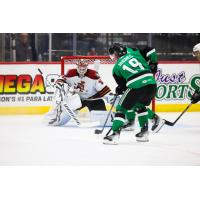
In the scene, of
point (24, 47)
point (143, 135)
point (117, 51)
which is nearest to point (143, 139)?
point (143, 135)

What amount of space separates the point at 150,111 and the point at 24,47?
33.1 inches

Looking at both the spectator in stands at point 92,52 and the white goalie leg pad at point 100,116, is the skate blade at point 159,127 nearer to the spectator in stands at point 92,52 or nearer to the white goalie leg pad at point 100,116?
the white goalie leg pad at point 100,116

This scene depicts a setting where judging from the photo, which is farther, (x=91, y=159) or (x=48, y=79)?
(x=48, y=79)

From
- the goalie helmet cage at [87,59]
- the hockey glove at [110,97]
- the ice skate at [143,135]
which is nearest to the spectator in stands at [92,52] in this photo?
the goalie helmet cage at [87,59]

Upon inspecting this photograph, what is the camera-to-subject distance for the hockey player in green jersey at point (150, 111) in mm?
3672

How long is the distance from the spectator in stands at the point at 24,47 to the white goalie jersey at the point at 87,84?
31 cm

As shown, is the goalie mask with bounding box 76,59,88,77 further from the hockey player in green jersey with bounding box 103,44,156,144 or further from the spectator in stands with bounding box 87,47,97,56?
the hockey player in green jersey with bounding box 103,44,156,144

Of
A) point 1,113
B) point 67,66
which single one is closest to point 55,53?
point 67,66

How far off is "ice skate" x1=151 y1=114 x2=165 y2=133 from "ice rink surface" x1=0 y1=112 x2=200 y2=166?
0.09 ft

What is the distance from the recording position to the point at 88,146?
3561 mm

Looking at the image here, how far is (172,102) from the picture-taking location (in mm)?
3820

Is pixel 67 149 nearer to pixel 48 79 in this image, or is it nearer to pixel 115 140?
pixel 115 140

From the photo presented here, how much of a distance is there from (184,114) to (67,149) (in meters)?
0.74

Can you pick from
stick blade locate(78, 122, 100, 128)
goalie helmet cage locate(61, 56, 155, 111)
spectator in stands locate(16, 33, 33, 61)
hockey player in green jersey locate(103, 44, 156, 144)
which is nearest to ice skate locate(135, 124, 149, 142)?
hockey player in green jersey locate(103, 44, 156, 144)
